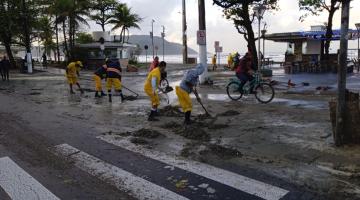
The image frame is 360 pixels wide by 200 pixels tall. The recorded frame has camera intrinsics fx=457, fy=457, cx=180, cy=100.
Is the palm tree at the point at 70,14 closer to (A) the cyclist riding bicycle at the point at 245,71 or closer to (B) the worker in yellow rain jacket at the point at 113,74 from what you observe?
(B) the worker in yellow rain jacket at the point at 113,74

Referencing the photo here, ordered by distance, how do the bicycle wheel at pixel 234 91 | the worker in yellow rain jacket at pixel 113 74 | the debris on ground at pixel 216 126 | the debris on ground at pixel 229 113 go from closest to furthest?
the debris on ground at pixel 216 126 → the debris on ground at pixel 229 113 → the bicycle wheel at pixel 234 91 → the worker in yellow rain jacket at pixel 113 74

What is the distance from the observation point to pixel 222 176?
6.46m

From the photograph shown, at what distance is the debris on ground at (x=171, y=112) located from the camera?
12198 mm

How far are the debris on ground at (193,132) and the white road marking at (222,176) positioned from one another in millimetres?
1349

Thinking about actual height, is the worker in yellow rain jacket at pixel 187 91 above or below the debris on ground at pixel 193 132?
above

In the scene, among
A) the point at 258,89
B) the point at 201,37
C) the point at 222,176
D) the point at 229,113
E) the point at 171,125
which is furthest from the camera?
the point at 201,37

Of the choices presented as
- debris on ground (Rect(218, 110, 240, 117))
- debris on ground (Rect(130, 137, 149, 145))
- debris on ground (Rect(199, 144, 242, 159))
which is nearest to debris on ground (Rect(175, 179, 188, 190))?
debris on ground (Rect(199, 144, 242, 159))

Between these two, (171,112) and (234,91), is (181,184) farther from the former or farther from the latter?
(234,91)

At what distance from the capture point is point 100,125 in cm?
1084

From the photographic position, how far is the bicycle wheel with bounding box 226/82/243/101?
49.8ft

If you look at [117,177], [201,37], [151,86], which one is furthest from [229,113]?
[201,37]

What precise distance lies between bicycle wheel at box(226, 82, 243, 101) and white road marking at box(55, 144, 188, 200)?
7.99 meters

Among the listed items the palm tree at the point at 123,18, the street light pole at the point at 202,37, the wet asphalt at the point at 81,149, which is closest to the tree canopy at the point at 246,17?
the street light pole at the point at 202,37

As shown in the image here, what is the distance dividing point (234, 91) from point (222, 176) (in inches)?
366
